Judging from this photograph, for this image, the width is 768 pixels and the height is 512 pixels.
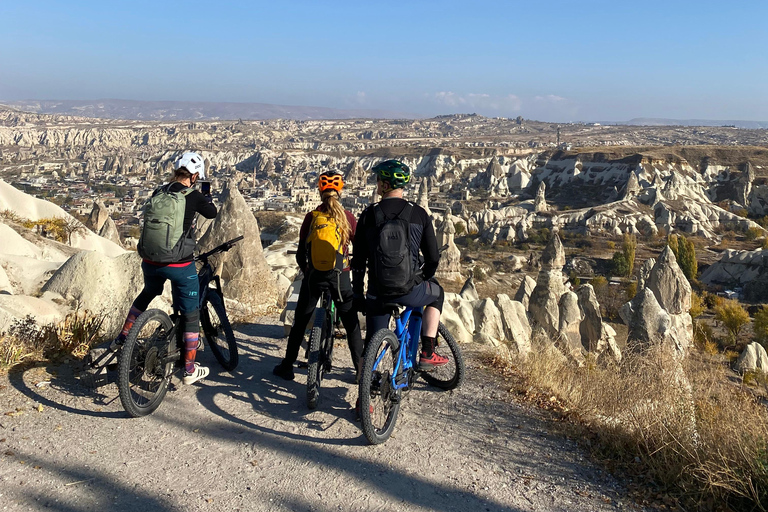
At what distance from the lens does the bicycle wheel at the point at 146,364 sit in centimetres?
337

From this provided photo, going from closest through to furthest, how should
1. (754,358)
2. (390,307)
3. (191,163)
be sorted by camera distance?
(390,307), (191,163), (754,358)

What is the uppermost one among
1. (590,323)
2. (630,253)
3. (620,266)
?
(590,323)

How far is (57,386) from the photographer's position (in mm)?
3924

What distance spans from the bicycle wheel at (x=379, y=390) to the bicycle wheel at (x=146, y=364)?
1377 millimetres

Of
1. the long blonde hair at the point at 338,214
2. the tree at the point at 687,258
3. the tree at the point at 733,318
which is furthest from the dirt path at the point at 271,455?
the tree at the point at 687,258

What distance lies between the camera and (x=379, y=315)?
11.6ft

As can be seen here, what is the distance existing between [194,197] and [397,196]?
1283mm

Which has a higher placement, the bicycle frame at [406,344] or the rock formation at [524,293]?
the bicycle frame at [406,344]

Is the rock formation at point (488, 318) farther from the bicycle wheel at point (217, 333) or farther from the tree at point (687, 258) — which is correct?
the tree at point (687, 258)

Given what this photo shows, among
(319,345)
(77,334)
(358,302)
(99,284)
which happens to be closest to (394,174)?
(358,302)

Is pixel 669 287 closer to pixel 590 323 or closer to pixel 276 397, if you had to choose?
pixel 590 323

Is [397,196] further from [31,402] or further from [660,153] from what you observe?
[660,153]

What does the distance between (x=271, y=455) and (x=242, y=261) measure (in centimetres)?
660

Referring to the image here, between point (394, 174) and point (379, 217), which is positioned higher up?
point (394, 174)
